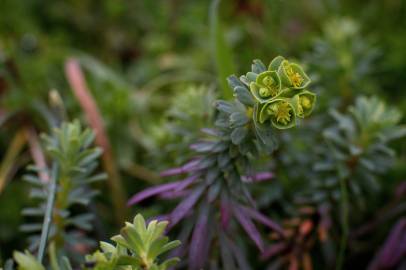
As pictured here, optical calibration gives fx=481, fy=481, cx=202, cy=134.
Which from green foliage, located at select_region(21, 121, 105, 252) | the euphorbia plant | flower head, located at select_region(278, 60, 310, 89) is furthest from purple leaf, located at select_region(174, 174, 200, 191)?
flower head, located at select_region(278, 60, 310, 89)

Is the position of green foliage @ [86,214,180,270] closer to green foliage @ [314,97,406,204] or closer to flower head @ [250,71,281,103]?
flower head @ [250,71,281,103]

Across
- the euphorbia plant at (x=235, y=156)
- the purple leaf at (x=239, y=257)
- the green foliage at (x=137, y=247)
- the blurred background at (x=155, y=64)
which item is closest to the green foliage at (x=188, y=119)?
the blurred background at (x=155, y=64)

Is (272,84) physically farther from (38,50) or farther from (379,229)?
(38,50)

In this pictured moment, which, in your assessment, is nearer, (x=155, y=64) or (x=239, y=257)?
(x=239, y=257)

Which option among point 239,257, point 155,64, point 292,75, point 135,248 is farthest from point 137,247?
point 155,64

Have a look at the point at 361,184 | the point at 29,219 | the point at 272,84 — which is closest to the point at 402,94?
the point at 361,184

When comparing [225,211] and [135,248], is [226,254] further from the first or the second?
[135,248]

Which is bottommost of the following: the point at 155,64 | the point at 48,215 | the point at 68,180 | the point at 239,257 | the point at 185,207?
the point at 239,257
